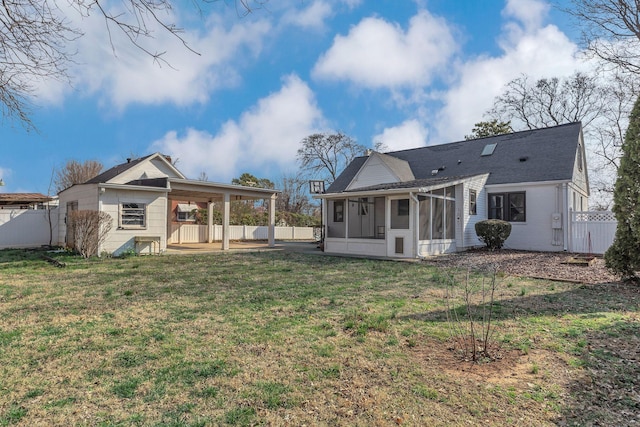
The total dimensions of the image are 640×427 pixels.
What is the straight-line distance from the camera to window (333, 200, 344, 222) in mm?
16392

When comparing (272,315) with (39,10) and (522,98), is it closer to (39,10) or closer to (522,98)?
(39,10)

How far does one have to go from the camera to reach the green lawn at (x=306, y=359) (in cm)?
266

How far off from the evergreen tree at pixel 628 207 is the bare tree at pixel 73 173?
3472 centimetres

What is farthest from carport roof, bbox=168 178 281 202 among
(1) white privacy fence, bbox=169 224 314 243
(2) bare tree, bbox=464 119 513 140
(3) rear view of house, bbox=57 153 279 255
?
(2) bare tree, bbox=464 119 513 140

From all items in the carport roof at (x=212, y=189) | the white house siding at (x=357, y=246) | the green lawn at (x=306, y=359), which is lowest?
the green lawn at (x=306, y=359)

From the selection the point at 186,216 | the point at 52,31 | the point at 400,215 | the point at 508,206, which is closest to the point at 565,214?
the point at 508,206

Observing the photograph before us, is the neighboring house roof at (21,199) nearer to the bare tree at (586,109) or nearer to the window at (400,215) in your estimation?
the window at (400,215)

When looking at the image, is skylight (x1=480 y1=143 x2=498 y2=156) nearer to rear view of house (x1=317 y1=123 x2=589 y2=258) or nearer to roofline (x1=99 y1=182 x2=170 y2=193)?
rear view of house (x1=317 y1=123 x2=589 y2=258)

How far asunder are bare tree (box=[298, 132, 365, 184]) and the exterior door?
69.9ft

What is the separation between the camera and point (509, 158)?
56.7 ft

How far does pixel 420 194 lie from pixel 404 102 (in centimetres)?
610

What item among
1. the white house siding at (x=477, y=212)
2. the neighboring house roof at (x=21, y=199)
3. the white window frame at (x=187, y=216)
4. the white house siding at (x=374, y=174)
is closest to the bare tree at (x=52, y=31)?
the white house siding at (x=477, y=212)

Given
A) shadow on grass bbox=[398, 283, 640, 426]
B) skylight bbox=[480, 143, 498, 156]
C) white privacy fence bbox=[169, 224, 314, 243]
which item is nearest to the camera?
shadow on grass bbox=[398, 283, 640, 426]

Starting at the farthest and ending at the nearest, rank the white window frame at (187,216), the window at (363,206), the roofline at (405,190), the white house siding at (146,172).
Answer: the white window frame at (187,216)
the white house siding at (146,172)
the window at (363,206)
the roofline at (405,190)
